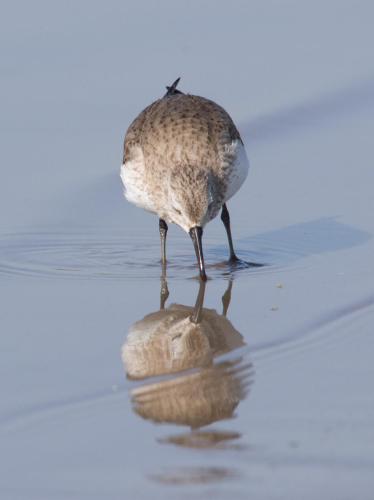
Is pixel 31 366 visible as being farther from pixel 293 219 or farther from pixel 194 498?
pixel 293 219

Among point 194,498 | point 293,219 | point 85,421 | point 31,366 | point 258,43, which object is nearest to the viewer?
point 194,498

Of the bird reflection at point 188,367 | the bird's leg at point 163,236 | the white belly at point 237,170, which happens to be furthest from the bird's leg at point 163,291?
the white belly at point 237,170

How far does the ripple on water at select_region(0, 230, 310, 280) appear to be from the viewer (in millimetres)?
8234

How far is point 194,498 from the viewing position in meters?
4.83

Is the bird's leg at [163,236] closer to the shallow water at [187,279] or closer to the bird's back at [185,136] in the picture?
the shallow water at [187,279]

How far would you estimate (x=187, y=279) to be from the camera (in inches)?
320

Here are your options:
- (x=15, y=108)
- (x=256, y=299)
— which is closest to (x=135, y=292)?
(x=256, y=299)

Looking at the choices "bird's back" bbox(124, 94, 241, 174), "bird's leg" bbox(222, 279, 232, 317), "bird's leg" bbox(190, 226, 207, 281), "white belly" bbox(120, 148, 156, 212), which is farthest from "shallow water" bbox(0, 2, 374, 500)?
"bird's back" bbox(124, 94, 241, 174)

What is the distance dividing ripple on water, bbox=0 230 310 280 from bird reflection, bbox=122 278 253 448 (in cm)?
62

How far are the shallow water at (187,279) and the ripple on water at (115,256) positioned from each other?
21 millimetres

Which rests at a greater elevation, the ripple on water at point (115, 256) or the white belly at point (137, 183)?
the white belly at point (137, 183)

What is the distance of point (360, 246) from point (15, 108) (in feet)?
12.9

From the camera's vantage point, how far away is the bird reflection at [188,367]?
569 cm

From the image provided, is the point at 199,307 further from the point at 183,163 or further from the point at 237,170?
the point at 237,170
